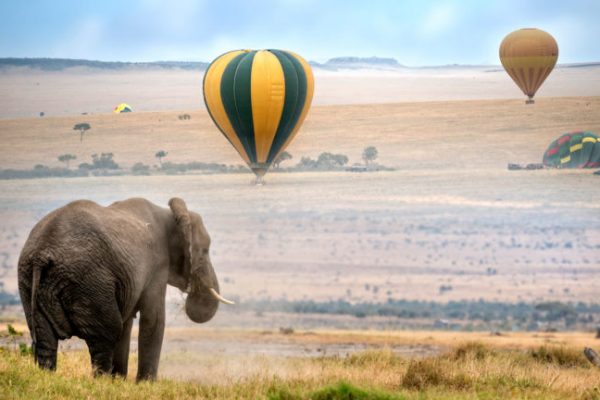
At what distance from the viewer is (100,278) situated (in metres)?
15.3

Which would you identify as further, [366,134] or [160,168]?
[366,134]

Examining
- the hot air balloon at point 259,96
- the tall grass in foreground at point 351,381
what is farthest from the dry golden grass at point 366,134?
the tall grass in foreground at point 351,381

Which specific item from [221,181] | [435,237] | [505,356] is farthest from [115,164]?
[505,356]

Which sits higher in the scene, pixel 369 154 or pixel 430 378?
pixel 369 154

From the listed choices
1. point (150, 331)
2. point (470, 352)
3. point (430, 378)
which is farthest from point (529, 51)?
point (150, 331)

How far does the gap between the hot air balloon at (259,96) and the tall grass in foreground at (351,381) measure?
40.4 meters

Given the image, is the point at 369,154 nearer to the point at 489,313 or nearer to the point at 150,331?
the point at 489,313

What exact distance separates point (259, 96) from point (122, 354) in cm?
4461

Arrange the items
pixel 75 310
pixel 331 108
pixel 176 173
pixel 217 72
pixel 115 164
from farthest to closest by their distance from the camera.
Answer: pixel 331 108 → pixel 115 164 → pixel 176 173 → pixel 217 72 → pixel 75 310

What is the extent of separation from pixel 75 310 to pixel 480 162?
92754 mm

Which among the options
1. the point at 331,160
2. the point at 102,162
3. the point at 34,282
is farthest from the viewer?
the point at 331,160

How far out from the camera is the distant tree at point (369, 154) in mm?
109512

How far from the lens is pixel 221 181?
301 ft

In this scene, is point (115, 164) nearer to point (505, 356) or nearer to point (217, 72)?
point (217, 72)
